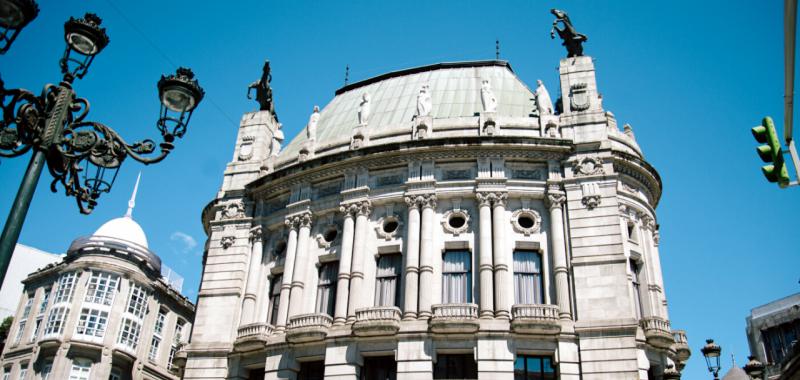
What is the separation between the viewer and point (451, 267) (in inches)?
1230

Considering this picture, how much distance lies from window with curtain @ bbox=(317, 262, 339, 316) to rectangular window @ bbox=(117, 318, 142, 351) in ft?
97.0

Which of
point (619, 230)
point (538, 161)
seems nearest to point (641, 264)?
point (619, 230)

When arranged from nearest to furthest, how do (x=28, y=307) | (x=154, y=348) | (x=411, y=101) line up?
(x=411, y=101) → (x=28, y=307) → (x=154, y=348)

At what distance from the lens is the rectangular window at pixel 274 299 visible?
111 feet

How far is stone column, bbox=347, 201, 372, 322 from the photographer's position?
1208 inches

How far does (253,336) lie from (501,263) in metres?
12.3

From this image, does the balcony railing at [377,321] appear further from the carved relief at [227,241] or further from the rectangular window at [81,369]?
the rectangular window at [81,369]

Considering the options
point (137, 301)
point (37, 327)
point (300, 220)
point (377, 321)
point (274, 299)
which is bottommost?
point (377, 321)

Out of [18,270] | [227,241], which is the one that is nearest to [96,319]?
[18,270]

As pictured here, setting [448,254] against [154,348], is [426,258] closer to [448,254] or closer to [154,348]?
[448,254]

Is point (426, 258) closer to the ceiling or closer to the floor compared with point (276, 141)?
Result: closer to the floor

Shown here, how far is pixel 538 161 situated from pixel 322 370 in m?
14.6

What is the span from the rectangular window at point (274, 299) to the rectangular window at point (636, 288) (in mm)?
17541

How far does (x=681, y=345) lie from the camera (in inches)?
1250
